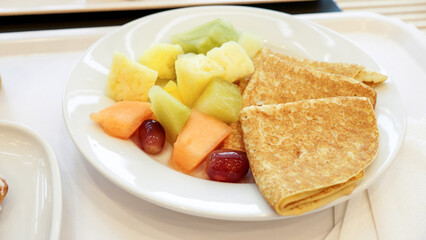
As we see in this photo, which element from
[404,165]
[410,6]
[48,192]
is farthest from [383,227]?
[410,6]

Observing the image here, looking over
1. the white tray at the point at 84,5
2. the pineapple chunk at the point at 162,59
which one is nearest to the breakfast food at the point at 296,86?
the pineapple chunk at the point at 162,59

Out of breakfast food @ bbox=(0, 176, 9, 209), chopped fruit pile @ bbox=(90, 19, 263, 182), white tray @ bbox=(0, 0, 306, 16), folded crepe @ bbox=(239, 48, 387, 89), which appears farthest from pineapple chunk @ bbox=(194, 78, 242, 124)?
white tray @ bbox=(0, 0, 306, 16)

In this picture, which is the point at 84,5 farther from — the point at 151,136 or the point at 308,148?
the point at 308,148

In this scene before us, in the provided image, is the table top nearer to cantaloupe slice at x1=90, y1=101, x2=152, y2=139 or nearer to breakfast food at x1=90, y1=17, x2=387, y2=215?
breakfast food at x1=90, y1=17, x2=387, y2=215

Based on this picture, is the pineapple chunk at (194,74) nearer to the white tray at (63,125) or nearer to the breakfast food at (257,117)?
the breakfast food at (257,117)

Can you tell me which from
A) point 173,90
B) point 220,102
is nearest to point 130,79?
point 173,90
